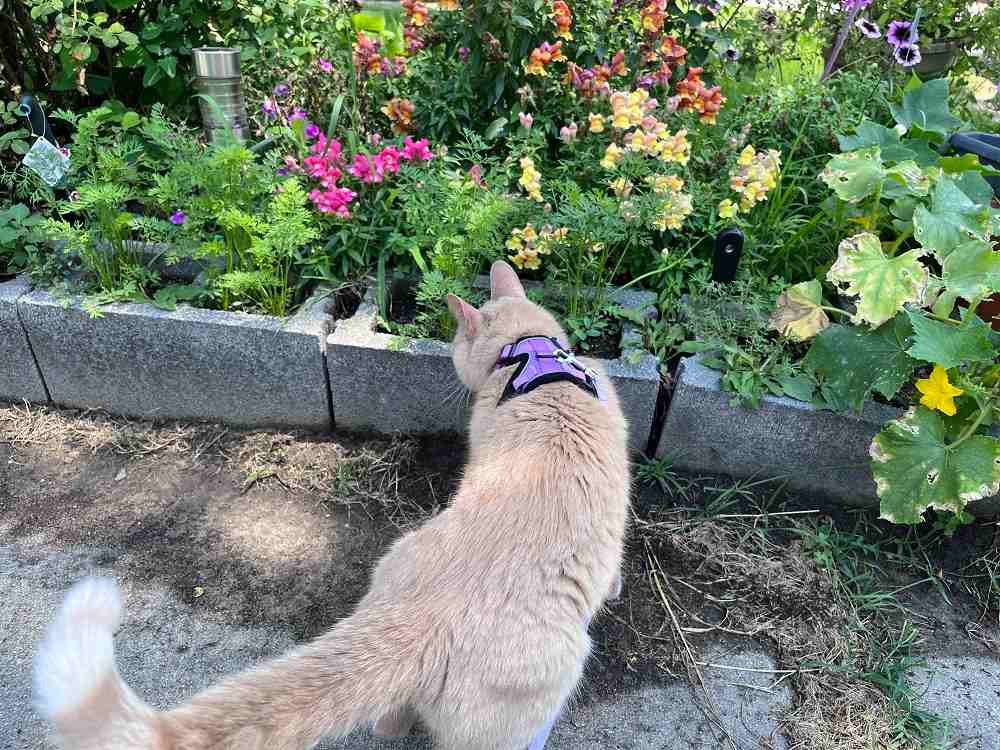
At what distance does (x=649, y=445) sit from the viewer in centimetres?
270

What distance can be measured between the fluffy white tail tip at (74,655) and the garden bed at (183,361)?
60.9 inches

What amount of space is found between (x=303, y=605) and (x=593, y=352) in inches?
59.2

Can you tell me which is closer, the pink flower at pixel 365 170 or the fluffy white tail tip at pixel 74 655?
the fluffy white tail tip at pixel 74 655

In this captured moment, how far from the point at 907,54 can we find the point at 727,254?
1.62 m

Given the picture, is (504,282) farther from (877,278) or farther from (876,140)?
(876,140)

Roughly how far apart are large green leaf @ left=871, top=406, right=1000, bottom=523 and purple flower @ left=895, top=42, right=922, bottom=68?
6.38 ft

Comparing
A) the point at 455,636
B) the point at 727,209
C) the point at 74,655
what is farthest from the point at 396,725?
the point at 727,209

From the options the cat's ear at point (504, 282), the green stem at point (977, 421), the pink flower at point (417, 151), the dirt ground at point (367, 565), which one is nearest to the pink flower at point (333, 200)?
the pink flower at point (417, 151)

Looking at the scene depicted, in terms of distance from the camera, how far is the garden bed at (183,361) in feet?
8.42

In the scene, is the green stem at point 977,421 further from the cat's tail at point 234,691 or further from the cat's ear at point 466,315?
the cat's tail at point 234,691

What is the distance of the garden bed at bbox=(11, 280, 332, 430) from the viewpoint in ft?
8.42

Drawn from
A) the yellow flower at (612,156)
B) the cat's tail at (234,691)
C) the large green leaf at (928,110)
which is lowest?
the cat's tail at (234,691)

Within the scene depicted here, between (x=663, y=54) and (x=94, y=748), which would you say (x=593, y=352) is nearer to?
(x=663, y=54)

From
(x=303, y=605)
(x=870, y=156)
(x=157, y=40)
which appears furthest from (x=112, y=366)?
(x=870, y=156)
